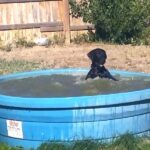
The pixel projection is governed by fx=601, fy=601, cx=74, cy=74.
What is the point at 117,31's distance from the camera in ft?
42.5

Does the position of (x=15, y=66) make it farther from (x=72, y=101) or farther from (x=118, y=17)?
(x=72, y=101)

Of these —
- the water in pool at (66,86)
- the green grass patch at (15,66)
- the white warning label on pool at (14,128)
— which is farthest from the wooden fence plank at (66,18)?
the white warning label on pool at (14,128)

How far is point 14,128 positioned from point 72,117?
0.60m

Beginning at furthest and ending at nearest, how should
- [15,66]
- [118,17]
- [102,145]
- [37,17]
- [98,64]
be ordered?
[37,17], [118,17], [15,66], [98,64], [102,145]

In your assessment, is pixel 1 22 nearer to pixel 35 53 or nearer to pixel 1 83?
pixel 35 53

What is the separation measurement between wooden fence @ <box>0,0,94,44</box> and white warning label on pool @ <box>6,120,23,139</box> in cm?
783

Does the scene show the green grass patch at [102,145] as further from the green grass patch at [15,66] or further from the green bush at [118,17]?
the green bush at [118,17]

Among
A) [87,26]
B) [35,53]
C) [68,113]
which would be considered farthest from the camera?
[87,26]

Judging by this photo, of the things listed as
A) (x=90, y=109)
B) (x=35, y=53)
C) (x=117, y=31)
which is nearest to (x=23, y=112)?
(x=90, y=109)

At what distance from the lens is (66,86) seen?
6.36 m

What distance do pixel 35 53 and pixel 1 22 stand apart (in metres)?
1.78

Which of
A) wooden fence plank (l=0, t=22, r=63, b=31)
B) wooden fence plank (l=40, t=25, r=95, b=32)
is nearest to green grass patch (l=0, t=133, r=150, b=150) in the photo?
wooden fence plank (l=0, t=22, r=63, b=31)

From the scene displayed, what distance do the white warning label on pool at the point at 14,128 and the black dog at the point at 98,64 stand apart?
1.18m

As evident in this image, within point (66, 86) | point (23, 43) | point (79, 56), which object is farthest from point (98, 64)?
point (23, 43)
